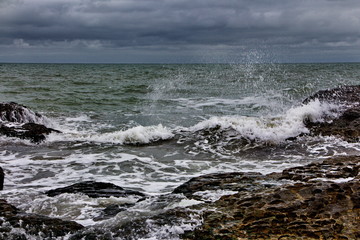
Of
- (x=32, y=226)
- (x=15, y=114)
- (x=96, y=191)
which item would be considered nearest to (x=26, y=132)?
(x=15, y=114)

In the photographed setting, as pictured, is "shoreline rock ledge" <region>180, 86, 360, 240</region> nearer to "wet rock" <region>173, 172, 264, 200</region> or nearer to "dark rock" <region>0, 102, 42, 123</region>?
"wet rock" <region>173, 172, 264, 200</region>

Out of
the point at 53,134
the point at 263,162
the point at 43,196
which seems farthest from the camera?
the point at 53,134

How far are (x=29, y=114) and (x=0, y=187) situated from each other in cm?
615

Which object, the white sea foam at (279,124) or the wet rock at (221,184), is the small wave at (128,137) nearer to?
the white sea foam at (279,124)

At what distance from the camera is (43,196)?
550cm

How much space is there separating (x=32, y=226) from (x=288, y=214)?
2577 millimetres

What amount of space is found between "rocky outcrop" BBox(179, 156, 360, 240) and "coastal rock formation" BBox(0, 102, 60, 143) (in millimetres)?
7035

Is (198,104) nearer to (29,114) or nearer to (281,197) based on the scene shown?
(29,114)

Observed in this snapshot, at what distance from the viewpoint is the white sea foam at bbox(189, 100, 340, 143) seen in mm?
10008

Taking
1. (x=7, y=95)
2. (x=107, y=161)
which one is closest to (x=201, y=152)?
(x=107, y=161)

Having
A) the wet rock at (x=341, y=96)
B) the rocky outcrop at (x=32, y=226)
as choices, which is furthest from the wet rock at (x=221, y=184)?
the wet rock at (x=341, y=96)

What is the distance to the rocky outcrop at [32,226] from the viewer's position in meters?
3.85

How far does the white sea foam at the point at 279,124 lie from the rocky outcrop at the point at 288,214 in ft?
17.9

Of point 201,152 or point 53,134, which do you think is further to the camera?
point 53,134
